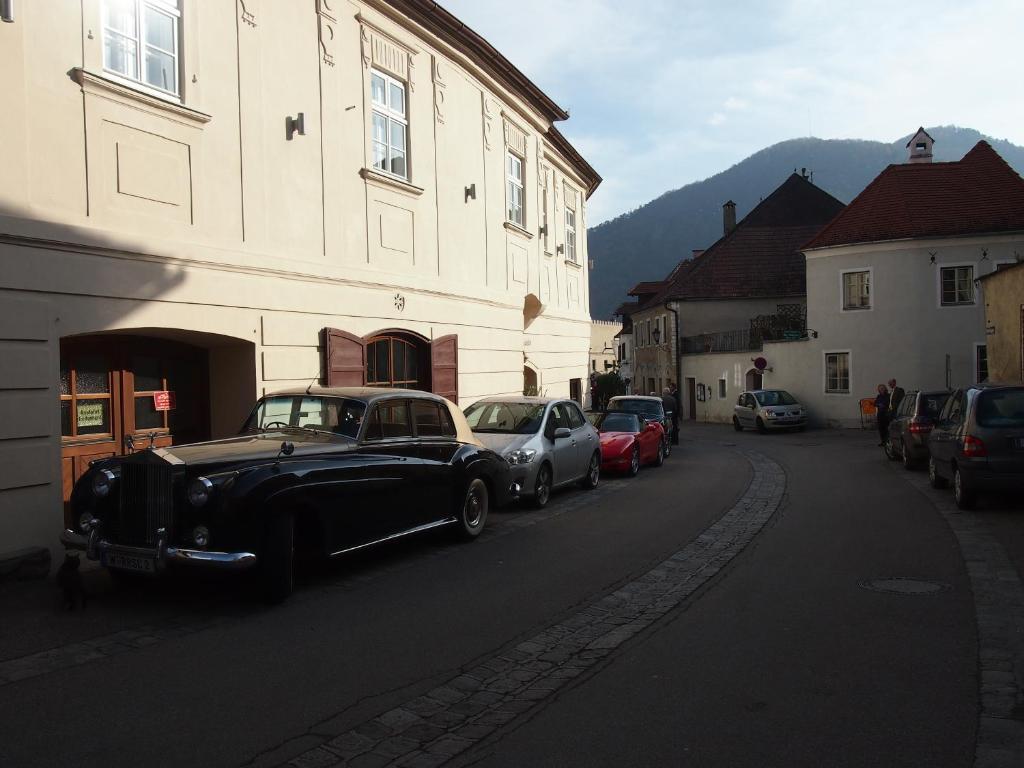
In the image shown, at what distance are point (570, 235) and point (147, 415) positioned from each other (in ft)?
59.8

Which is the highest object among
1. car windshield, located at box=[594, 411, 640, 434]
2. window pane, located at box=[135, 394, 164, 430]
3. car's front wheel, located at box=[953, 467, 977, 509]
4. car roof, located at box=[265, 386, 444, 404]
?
car roof, located at box=[265, 386, 444, 404]

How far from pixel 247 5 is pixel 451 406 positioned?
5.91 metres

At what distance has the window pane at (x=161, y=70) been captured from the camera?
9891mm

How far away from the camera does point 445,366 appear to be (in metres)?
16.1

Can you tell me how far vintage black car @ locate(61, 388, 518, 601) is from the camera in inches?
261

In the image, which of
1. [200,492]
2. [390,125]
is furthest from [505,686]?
[390,125]

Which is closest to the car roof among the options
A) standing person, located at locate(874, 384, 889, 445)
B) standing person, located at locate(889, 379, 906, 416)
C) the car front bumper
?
the car front bumper

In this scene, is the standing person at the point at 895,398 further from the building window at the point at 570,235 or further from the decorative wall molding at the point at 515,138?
the decorative wall molding at the point at 515,138

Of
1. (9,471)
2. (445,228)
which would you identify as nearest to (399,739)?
(9,471)

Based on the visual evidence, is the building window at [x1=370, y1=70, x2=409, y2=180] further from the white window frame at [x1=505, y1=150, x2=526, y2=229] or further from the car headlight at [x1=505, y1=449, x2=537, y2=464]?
the car headlight at [x1=505, y1=449, x2=537, y2=464]

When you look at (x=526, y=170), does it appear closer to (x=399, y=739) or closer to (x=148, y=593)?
(x=148, y=593)

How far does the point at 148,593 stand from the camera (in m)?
7.46

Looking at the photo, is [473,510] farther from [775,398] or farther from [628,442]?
[775,398]

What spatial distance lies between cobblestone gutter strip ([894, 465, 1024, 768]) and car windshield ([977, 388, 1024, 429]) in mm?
1462
